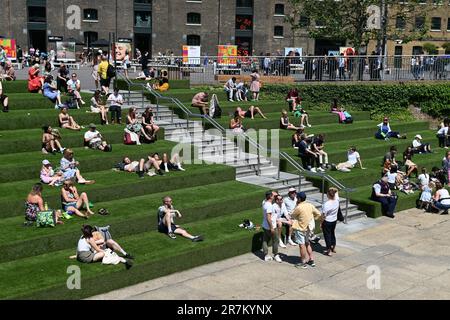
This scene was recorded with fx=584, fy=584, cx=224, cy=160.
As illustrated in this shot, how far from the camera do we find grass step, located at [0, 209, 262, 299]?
1136cm

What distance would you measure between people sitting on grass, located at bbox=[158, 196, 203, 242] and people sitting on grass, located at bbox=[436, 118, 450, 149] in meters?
17.1

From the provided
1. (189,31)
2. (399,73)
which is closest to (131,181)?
(399,73)

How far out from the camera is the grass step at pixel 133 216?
1291 centimetres

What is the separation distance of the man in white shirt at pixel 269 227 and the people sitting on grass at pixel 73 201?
4.39m

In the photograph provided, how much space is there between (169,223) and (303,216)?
3317 millimetres

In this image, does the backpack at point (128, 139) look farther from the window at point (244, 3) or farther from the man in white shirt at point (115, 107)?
the window at point (244, 3)

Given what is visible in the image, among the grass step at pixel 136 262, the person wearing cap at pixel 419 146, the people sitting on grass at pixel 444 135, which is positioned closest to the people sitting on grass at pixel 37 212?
the grass step at pixel 136 262

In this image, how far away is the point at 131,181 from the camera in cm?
1681

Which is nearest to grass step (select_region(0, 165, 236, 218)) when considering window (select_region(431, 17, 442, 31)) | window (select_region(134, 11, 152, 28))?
window (select_region(134, 11, 152, 28))

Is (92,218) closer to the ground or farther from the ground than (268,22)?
closer to the ground

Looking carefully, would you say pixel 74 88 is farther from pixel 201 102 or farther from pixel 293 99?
pixel 293 99

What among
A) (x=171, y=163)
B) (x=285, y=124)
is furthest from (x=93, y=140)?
(x=285, y=124)
